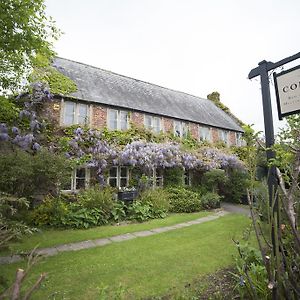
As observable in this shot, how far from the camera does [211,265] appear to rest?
471cm

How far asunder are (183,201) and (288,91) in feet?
31.0

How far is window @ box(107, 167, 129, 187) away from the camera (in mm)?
12500

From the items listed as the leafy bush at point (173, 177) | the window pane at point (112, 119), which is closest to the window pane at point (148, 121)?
the window pane at point (112, 119)

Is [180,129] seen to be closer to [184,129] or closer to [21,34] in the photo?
[184,129]

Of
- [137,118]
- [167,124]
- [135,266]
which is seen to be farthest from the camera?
[167,124]

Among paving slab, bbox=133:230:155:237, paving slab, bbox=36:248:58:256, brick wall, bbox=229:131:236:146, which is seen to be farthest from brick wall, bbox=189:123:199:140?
paving slab, bbox=36:248:58:256

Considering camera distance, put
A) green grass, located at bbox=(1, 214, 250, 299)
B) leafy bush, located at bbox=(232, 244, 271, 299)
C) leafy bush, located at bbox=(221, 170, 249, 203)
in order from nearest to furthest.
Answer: leafy bush, located at bbox=(232, 244, 271, 299) → green grass, located at bbox=(1, 214, 250, 299) → leafy bush, located at bbox=(221, 170, 249, 203)

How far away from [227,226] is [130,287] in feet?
18.0

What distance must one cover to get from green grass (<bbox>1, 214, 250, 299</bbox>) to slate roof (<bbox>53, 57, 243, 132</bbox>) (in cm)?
924

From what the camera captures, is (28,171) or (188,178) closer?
(28,171)

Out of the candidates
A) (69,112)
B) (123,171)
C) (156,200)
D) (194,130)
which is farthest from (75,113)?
(194,130)

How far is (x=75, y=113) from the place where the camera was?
1243cm

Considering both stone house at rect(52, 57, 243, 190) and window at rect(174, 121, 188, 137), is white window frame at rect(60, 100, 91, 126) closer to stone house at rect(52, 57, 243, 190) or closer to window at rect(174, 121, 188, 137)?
stone house at rect(52, 57, 243, 190)

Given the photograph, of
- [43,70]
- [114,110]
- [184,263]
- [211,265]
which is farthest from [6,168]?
[114,110]
